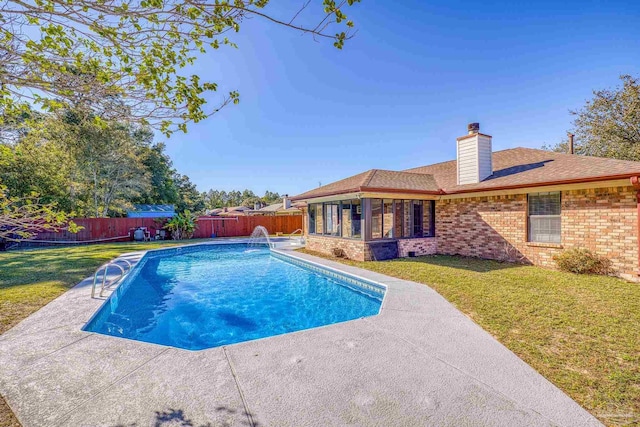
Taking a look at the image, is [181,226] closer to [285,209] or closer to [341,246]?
[285,209]

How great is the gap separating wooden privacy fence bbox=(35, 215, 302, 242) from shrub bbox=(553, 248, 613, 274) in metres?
19.8

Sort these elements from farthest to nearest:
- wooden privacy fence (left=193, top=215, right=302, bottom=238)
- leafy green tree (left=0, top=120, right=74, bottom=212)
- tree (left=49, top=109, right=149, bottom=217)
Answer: wooden privacy fence (left=193, top=215, right=302, bottom=238)
tree (left=49, top=109, right=149, bottom=217)
leafy green tree (left=0, top=120, right=74, bottom=212)

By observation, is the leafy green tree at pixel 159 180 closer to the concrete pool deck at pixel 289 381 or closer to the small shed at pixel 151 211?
the small shed at pixel 151 211

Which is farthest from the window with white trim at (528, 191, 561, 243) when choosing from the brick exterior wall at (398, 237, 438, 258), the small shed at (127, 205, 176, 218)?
the small shed at (127, 205, 176, 218)

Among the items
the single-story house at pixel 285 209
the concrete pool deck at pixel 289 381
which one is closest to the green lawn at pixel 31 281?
the concrete pool deck at pixel 289 381

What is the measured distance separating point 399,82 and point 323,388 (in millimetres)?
14123

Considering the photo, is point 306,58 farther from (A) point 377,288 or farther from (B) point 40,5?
(B) point 40,5

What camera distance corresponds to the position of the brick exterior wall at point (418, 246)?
38.5ft

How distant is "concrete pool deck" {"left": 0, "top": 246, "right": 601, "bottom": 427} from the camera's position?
2602 mm

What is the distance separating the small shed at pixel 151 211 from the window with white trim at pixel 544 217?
2820 centimetres

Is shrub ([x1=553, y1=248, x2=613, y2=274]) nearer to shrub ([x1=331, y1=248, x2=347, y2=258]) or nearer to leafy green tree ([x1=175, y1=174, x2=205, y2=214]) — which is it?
shrub ([x1=331, y1=248, x2=347, y2=258])

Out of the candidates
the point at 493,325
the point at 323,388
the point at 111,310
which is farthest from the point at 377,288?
the point at 111,310

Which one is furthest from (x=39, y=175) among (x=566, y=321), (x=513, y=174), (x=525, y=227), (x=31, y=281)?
(x=525, y=227)

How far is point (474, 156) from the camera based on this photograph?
11.3 meters
